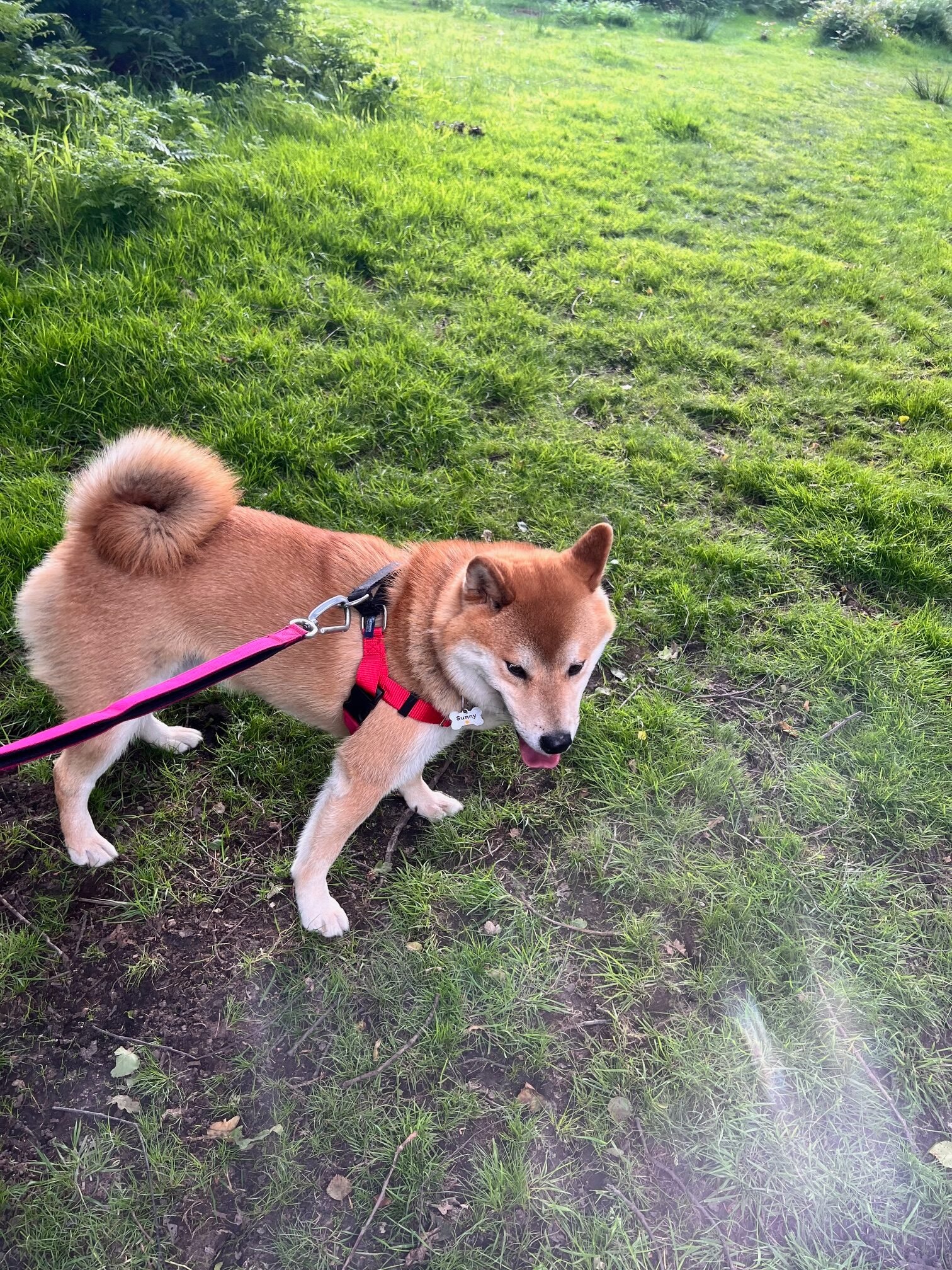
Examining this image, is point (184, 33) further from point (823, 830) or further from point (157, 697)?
point (823, 830)

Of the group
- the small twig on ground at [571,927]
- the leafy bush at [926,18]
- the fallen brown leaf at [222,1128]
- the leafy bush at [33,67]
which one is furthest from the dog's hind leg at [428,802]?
the leafy bush at [926,18]

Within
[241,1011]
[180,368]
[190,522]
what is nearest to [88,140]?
[180,368]

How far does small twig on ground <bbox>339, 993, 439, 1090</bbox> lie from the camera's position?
2346mm

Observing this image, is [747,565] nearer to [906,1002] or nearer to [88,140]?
[906,1002]

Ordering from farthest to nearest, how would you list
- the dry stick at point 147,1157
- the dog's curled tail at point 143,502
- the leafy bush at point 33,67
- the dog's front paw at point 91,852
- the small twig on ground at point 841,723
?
the leafy bush at point 33,67 → the small twig on ground at point 841,723 → the dog's front paw at point 91,852 → the dog's curled tail at point 143,502 → the dry stick at point 147,1157

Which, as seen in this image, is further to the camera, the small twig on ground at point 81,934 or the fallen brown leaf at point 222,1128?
the small twig on ground at point 81,934

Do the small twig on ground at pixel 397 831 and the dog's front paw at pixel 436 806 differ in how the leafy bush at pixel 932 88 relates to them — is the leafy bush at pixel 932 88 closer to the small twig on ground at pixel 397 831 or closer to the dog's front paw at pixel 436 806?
the dog's front paw at pixel 436 806

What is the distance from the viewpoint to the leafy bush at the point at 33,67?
5.30 m

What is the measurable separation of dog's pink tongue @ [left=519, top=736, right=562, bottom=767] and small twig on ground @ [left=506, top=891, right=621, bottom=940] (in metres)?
0.64

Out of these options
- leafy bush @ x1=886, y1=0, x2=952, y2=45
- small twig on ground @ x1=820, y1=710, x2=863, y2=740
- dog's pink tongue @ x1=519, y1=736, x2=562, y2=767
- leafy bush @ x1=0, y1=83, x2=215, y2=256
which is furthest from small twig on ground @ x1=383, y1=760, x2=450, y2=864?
leafy bush @ x1=886, y1=0, x2=952, y2=45

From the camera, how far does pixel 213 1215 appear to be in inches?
81.4

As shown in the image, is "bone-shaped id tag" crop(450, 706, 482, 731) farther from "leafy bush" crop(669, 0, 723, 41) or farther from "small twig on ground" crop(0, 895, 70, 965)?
"leafy bush" crop(669, 0, 723, 41)

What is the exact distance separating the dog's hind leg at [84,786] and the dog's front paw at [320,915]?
84 centimetres

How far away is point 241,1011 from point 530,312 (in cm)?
553
